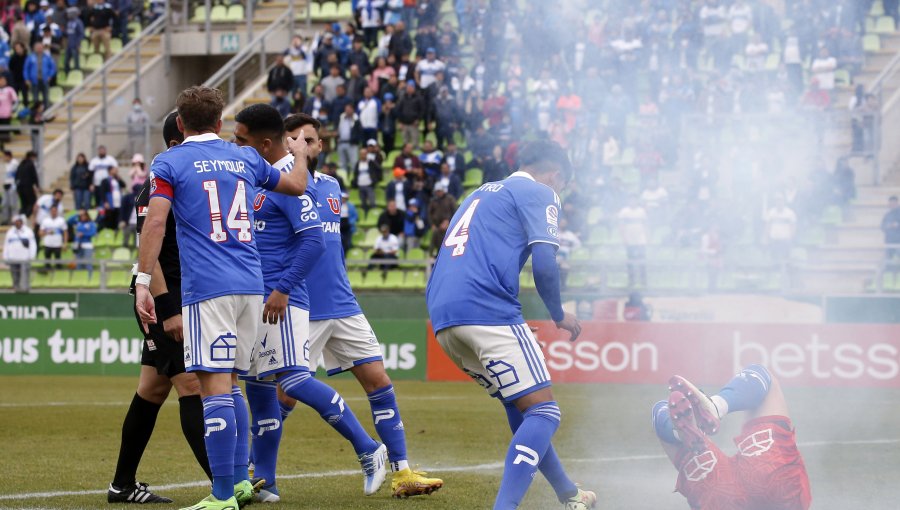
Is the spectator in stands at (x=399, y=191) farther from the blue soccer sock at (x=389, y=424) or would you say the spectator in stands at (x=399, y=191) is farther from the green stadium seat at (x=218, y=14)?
the blue soccer sock at (x=389, y=424)

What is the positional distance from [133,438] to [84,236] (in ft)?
60.5

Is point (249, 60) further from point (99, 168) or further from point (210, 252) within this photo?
point (210, 252)

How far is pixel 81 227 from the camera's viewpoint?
25172 mm

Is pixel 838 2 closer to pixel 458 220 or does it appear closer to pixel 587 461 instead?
pixel 587 461

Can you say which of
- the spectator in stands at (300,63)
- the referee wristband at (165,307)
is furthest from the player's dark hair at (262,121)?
the spectator in stands at (300,63)

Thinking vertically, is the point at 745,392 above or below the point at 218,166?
below

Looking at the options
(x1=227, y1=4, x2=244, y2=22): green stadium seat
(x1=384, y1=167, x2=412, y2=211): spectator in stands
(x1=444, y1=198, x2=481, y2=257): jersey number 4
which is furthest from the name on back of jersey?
(x1=227, y1=4, x2=244, y2=22): green stadium seat

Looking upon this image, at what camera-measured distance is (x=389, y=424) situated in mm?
7930

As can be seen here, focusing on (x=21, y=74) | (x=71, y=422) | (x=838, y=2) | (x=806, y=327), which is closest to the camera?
(x=71, y=422)

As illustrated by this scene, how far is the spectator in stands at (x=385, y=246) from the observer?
73.3 ft

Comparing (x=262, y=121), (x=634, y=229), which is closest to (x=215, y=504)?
(x=262, y=121)

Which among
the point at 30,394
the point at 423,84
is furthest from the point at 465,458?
the point at 423,84

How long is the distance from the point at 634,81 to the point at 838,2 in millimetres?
3511

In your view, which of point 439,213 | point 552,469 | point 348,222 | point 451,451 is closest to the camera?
point 552,469
